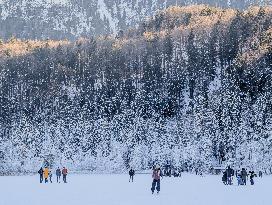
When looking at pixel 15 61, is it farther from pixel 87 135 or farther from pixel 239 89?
pixel 239 89

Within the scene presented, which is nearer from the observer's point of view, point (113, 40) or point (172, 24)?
point (113, 40)

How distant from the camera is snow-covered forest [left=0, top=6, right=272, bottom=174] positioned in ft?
262

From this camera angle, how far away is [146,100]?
319 feet

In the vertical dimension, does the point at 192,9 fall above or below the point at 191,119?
above

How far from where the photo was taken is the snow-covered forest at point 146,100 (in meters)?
79.8

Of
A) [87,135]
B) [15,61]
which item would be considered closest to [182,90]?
[87,135]

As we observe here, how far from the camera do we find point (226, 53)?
331ft

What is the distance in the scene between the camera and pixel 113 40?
122 meters

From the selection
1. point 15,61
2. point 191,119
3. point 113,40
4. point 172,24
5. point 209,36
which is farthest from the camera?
point 172,24

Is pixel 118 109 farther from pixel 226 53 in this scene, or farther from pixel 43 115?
pixel 226 53

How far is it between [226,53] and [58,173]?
62735 millimetres

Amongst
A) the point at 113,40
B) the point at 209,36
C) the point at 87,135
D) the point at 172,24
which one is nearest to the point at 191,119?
the point at 87,135

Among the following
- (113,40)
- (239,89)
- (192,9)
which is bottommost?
(239,89)

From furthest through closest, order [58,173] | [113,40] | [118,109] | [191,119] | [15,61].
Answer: [113,40] < [15,61] < [118,109] < [191,119] < [58,173]
